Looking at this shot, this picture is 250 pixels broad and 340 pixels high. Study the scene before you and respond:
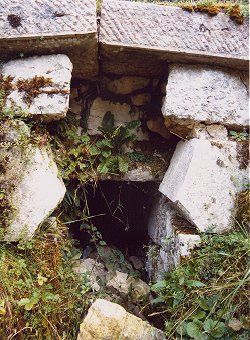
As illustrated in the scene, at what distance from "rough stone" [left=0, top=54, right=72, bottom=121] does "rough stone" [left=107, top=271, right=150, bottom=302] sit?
1299 mm

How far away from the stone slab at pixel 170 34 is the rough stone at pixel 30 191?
92 cm

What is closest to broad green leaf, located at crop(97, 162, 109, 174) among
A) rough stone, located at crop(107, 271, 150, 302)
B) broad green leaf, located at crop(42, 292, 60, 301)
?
rough stone, located at crop(107, 271, 150, 302)

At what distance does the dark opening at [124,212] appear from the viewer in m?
3.47

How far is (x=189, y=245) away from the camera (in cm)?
221

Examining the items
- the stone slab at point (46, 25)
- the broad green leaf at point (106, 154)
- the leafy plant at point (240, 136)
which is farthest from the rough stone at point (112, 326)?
the stone slab at point (46, 25)

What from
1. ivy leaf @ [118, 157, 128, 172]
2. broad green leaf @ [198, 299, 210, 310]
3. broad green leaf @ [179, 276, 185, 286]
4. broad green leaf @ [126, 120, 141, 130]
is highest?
broad green leaf @ [126, 120, 141, 130]

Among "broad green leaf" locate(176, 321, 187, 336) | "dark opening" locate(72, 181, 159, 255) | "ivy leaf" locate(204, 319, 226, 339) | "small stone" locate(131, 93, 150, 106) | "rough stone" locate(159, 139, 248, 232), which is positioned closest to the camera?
"ivy leaf" locate(204, 319, 226, 339)

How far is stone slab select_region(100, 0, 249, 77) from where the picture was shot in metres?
2.39

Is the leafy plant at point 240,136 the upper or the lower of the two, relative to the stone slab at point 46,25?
lower

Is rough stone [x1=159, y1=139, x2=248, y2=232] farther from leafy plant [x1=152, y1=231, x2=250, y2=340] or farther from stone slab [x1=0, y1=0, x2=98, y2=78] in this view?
stone slab [x1=0, y1=0, x2=98, y2=78]

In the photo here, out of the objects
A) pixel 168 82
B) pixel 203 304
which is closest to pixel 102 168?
pixel 168 82

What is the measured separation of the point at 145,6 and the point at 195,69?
0.57 m

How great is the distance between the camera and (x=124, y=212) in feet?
11.7

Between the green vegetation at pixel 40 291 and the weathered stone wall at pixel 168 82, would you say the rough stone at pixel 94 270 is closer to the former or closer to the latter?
the green vegetation at pixel 40 291
